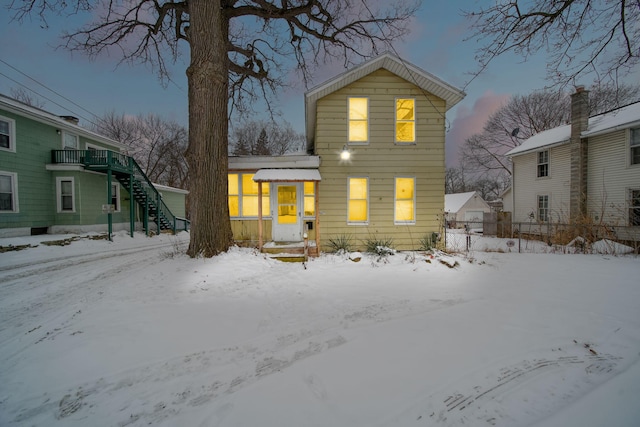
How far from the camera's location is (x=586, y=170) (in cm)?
1222

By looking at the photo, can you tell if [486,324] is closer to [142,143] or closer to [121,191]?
[121,191]

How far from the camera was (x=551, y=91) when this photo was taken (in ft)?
14.6

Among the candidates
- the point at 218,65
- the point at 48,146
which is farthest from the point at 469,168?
the point at 48,146

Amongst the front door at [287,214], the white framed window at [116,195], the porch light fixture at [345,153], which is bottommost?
the front door at [287,214]

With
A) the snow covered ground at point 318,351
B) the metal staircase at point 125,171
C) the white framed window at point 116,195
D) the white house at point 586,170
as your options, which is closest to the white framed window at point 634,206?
the white house at point 586,170

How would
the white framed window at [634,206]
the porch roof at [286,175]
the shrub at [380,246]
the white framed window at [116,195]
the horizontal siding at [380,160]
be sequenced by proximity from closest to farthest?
1. the porch roof at [286,175]
2. the shrub at [380,246]
3. the horizontal siding at [380,160]
4. the white framed window at [634,206]
5. the white framed window at [116,195]

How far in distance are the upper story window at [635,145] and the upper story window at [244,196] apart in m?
16.4

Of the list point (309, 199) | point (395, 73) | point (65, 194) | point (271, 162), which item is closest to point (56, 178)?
point (65, 194)

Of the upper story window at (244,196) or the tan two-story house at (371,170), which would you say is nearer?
the tan two-story house at (371,170)

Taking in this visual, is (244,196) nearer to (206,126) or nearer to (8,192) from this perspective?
(206,126)

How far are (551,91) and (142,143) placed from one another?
34660 mm

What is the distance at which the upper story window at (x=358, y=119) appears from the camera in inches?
339

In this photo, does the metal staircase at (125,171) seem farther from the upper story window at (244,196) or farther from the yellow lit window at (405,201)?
the yellow lit window at (405,201)

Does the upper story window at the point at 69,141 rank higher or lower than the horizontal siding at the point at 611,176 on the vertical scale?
higher
